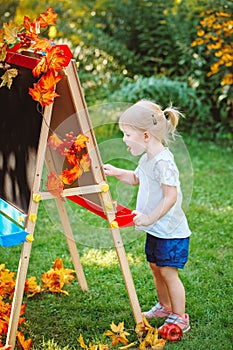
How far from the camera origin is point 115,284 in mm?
3539

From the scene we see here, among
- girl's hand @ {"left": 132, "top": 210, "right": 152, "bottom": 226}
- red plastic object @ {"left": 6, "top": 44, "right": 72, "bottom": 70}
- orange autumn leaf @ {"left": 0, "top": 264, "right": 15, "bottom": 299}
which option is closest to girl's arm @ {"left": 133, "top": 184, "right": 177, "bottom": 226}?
girl's hand @ {"left": 132, "top": 210, "right": 152, "bottom": 226}

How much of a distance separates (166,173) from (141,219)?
236mm

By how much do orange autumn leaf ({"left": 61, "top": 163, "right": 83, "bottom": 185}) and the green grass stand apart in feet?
1.33

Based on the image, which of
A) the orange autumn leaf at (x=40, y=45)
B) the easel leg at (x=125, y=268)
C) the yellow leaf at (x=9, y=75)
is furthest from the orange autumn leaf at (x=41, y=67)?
the easel leg at (x=125, y=268)

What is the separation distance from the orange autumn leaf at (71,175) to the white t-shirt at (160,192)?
36 centimetres

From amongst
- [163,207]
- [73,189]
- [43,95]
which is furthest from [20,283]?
[43,95]

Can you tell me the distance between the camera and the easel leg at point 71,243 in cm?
324

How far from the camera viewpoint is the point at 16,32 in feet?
8.60

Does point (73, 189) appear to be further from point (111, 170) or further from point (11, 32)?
point (11, 32)

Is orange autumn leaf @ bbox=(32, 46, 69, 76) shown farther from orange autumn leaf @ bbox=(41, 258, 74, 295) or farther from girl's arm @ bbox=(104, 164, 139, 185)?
orange autumn leaf @ bbox=(41, 258, 74, 295)

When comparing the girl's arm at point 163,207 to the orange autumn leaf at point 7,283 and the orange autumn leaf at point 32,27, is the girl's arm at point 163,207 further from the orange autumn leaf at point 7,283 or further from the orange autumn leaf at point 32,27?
the orange autumn leaf at point 7,283

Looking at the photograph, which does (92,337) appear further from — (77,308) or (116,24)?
(116,24)

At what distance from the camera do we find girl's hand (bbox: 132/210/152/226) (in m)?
2.63

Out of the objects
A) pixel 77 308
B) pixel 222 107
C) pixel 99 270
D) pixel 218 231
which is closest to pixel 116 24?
pixel 222 107
